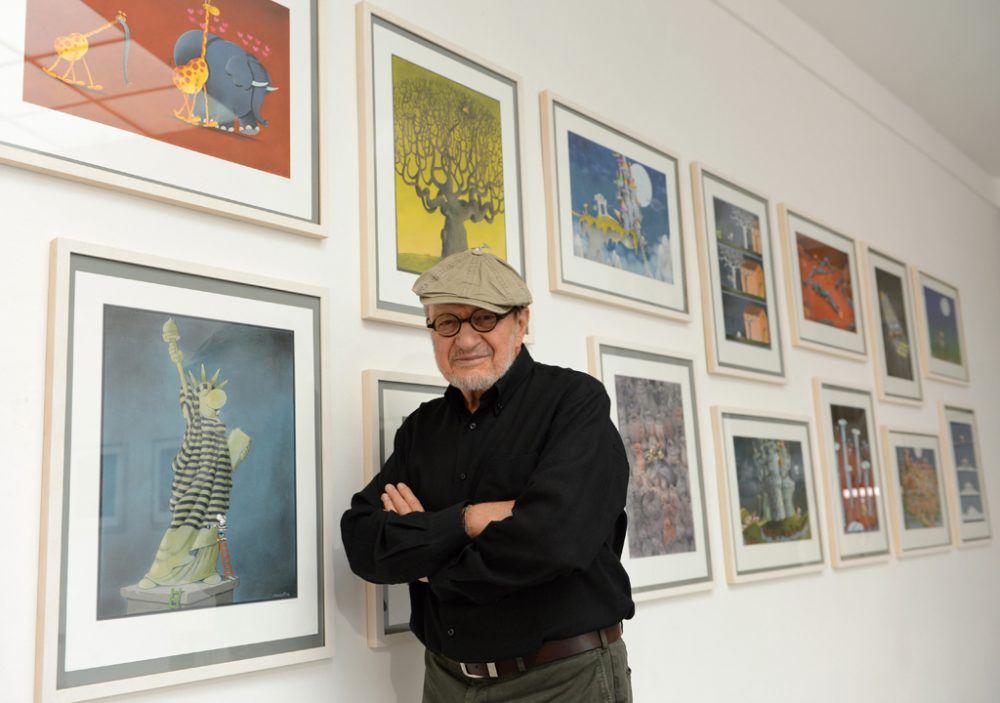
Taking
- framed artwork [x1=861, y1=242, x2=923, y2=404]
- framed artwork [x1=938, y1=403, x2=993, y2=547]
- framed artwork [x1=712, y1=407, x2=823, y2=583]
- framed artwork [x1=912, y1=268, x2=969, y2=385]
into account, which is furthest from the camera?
framed artwork [x1=912, y1=268, x2=969, y2=385]

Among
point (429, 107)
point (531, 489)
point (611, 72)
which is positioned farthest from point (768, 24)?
point (531, 489)

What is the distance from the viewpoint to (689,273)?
370 centimetres

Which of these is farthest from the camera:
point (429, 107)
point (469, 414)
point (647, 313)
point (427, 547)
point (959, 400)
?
point (959, 400)

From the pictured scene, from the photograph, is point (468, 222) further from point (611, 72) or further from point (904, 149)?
point (904, 149)

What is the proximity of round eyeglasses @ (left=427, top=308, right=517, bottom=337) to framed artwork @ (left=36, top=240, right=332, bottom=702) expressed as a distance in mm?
328

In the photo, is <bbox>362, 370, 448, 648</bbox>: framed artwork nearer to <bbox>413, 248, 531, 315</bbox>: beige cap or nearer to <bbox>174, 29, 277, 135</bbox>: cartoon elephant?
<bbox>413, 248, 531, 315</bbox>: beige cap

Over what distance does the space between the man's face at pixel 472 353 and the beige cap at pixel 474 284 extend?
53 mm

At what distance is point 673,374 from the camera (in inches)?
137

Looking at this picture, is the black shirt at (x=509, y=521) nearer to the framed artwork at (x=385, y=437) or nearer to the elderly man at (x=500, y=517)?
the elderly man at (x=500, y=517)

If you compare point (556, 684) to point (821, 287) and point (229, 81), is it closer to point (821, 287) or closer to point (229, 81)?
point (229, 81)

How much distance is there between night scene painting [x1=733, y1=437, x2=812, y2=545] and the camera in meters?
3.72

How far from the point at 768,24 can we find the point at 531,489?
366 centimetres

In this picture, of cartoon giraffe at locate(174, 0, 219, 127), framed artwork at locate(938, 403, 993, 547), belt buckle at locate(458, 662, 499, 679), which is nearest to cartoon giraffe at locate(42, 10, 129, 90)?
cartoon giraffe at locate(174, 0, 219, 127)

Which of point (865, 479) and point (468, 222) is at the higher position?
point (468, 222)
